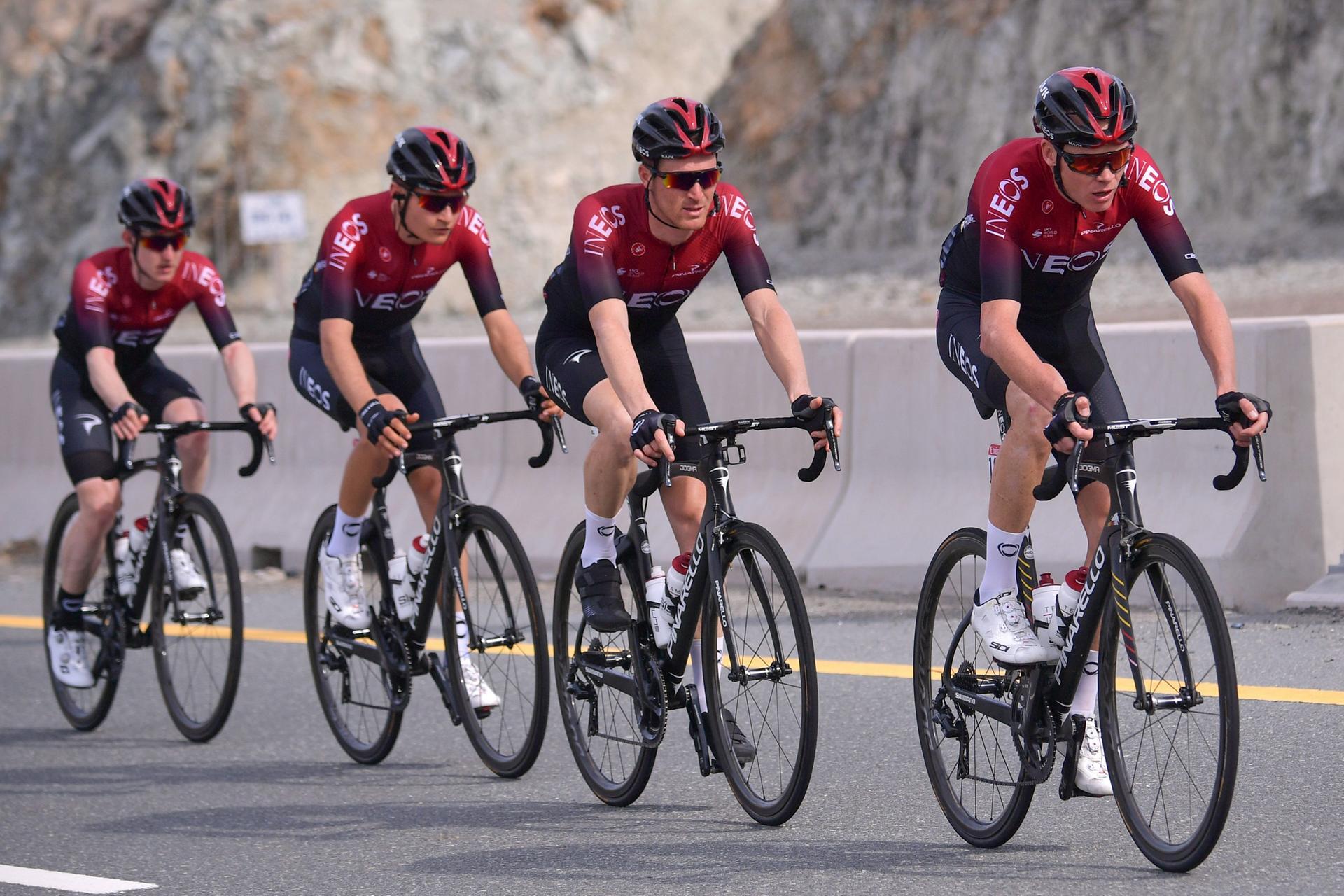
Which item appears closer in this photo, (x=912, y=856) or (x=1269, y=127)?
(x=912, y=856)

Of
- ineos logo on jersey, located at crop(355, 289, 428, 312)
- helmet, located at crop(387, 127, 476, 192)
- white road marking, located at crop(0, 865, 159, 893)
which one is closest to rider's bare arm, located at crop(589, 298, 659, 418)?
helmet, located at crop(387, 127, 476, 192)

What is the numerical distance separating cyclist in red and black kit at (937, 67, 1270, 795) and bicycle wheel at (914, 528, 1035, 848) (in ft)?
0.45

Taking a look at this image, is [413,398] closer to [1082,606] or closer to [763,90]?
[1082,606]

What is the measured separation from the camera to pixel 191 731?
25.6ft

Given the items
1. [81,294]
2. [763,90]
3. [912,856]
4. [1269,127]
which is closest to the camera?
[912,856]

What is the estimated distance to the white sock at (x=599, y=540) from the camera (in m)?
6.23

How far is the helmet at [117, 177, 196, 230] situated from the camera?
8.18m

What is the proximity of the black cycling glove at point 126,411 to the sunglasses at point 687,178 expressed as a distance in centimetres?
276

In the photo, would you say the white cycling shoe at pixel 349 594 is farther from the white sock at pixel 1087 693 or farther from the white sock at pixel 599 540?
the white sock at pixel 1087 693

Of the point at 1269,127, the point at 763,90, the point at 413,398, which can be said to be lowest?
the point at 413,398

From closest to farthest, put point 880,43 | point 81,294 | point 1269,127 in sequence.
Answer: point 81,294 → point 1269,127 → point 880,43

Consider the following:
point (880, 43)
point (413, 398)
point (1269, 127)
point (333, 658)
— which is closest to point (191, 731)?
point (333, 658)

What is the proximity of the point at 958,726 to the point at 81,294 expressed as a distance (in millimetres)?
4727

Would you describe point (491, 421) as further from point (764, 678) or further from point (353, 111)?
point (353, 111)
